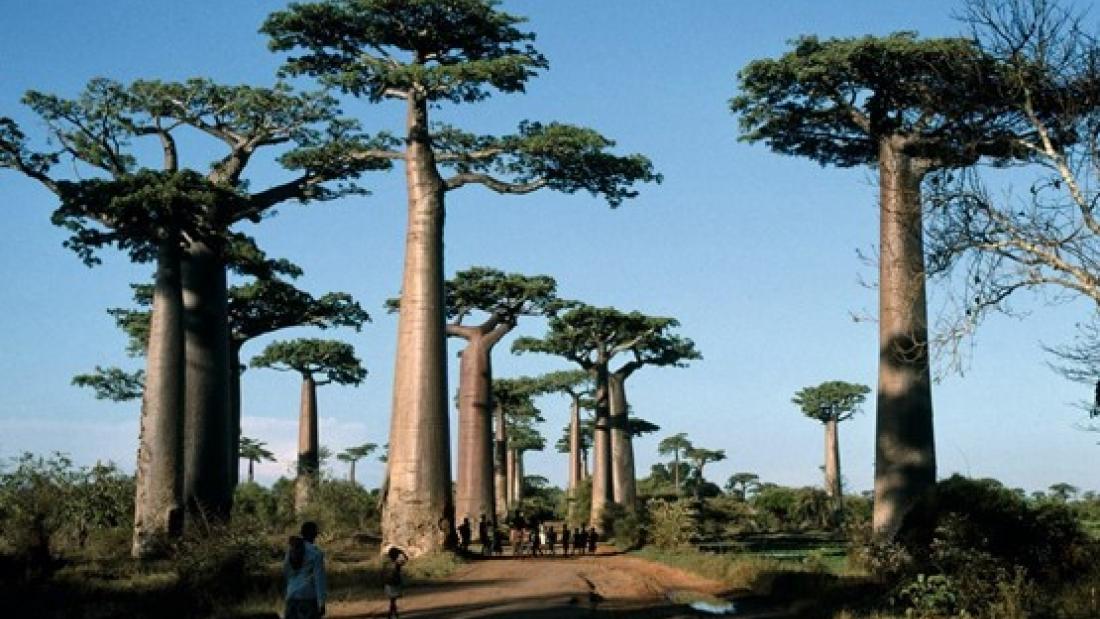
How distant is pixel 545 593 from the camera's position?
15.0 m

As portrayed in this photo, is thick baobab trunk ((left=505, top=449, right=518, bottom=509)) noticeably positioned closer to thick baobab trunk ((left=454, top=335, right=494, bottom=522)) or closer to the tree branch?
thick baobab trunk ((left=454, top=335, right=494, bottom=522))

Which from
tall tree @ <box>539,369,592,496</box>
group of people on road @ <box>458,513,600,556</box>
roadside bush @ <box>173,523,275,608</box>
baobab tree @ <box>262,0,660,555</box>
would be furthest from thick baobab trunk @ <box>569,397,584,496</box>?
roadside bush @ <box>173,523,275,608</box>

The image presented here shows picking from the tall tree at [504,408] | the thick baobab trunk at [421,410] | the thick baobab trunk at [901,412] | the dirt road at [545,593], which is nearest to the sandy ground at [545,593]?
the dirt road at [545,593]

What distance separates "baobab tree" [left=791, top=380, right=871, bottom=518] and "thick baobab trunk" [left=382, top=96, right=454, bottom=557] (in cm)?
3587

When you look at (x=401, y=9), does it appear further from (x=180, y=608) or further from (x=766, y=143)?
(x=180, y=608)

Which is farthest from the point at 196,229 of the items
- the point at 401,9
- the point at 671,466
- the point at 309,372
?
the point at 671,466

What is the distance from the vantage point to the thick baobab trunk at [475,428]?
3225 cm

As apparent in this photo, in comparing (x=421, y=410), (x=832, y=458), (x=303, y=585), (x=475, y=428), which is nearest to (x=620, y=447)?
(x=475, y=428)

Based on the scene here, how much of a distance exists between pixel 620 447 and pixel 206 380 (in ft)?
67.2

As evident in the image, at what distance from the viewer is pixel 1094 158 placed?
9992mm

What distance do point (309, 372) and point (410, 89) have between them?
68.0 feet

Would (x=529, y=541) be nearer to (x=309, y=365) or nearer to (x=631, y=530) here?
(x=631, y=530)

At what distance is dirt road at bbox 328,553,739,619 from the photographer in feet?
41.1

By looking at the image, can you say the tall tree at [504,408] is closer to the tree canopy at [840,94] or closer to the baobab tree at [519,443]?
the baobab tree at [519,443]
